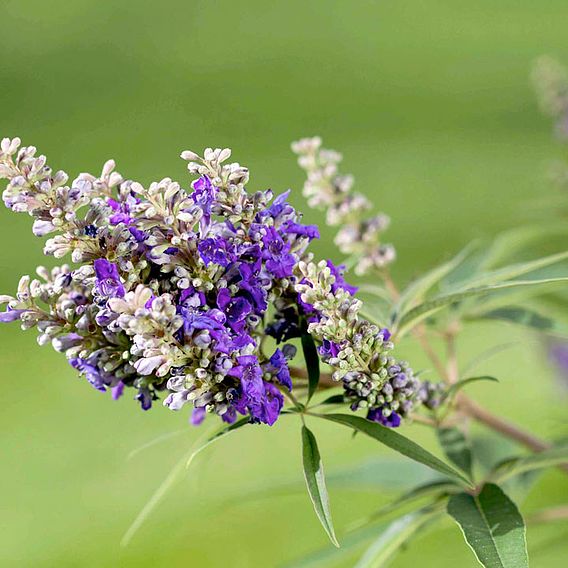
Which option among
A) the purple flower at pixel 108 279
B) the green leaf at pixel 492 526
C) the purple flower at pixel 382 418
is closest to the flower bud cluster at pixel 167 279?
the purple flower at pixel 108 279

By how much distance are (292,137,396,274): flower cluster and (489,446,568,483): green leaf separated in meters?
0.29

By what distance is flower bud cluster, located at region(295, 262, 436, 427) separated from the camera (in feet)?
2.23

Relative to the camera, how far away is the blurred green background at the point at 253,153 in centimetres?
233

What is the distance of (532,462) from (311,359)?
1.03ft

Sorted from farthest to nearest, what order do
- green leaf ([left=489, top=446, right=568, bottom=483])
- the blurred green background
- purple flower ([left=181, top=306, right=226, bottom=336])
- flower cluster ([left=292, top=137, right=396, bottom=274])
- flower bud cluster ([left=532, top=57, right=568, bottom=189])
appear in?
the blurred green background < flower bud cluster ([left=532, top=57, right=568, bottom=189]) < flower cluster ([left=292, top=137, right=396, bottom=274]) < green leaf ([left=489, top=446, right=568, bottom=483]) < purple flower ([left=181, top=306, right=226, bottom=336])

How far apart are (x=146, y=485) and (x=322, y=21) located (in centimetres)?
493

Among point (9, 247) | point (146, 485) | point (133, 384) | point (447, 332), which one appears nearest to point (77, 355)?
point (133, 384)

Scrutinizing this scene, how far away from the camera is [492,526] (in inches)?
29.9

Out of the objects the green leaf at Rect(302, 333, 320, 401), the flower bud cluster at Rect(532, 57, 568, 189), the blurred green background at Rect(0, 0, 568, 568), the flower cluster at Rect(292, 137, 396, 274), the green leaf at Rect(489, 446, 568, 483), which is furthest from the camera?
the blurred green background at Rect(0, 0, 568, 568)

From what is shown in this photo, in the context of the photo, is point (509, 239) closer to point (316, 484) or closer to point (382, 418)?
point (382, 418)

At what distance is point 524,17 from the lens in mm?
6277

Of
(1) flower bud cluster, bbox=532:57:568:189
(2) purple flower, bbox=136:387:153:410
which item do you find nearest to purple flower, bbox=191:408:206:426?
(2) purple flower, bbox=136:387:153:410

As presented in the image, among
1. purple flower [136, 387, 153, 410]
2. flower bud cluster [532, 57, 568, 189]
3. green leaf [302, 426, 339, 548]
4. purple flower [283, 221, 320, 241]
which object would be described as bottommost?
green leaf [302, 426, 339, 548]

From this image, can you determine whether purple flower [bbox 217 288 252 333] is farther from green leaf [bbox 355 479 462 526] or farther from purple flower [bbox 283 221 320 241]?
green leaf [bbox 355 479 462 526]
